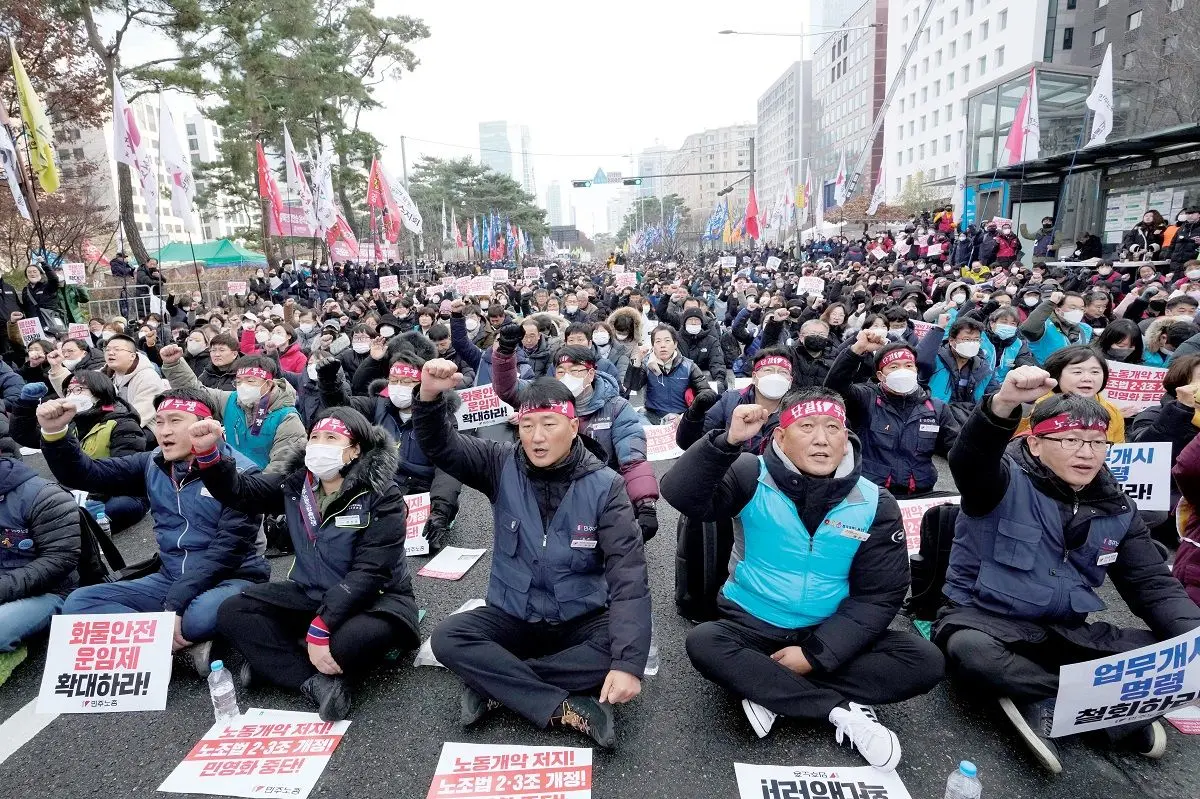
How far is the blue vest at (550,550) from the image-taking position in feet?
9.83

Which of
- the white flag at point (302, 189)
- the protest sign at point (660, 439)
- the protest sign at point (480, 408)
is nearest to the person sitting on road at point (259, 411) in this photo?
the protest sign at point (480, 408)

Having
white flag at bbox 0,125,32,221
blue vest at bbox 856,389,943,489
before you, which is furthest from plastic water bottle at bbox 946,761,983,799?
white flag at bbox 0,125,32,221

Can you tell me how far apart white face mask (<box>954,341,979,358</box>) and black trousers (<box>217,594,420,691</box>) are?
495 cm

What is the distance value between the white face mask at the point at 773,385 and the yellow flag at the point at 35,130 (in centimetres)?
1307

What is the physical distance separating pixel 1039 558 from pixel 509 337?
2724mm

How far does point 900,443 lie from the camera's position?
468 centimetres

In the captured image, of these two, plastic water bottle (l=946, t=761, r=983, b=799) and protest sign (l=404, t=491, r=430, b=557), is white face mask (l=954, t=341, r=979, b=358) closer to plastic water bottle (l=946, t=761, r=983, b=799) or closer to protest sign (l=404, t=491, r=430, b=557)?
plastic water bottle (l=946, t=761, r=983, b=799)

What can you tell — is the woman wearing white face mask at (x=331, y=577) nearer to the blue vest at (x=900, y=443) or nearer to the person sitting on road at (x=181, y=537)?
the person sitting on road at (x=181, y=537)

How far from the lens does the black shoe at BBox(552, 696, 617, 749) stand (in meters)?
2.79

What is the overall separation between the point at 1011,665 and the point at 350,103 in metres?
31.4

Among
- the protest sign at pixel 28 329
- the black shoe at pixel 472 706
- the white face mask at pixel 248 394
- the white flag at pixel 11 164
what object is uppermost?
the white flag at pixel 11 164

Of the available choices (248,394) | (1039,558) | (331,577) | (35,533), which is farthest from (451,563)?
(1039,558)

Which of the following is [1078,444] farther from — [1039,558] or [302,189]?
[302,189]

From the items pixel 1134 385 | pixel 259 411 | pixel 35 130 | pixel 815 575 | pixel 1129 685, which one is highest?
pixel 35 130
